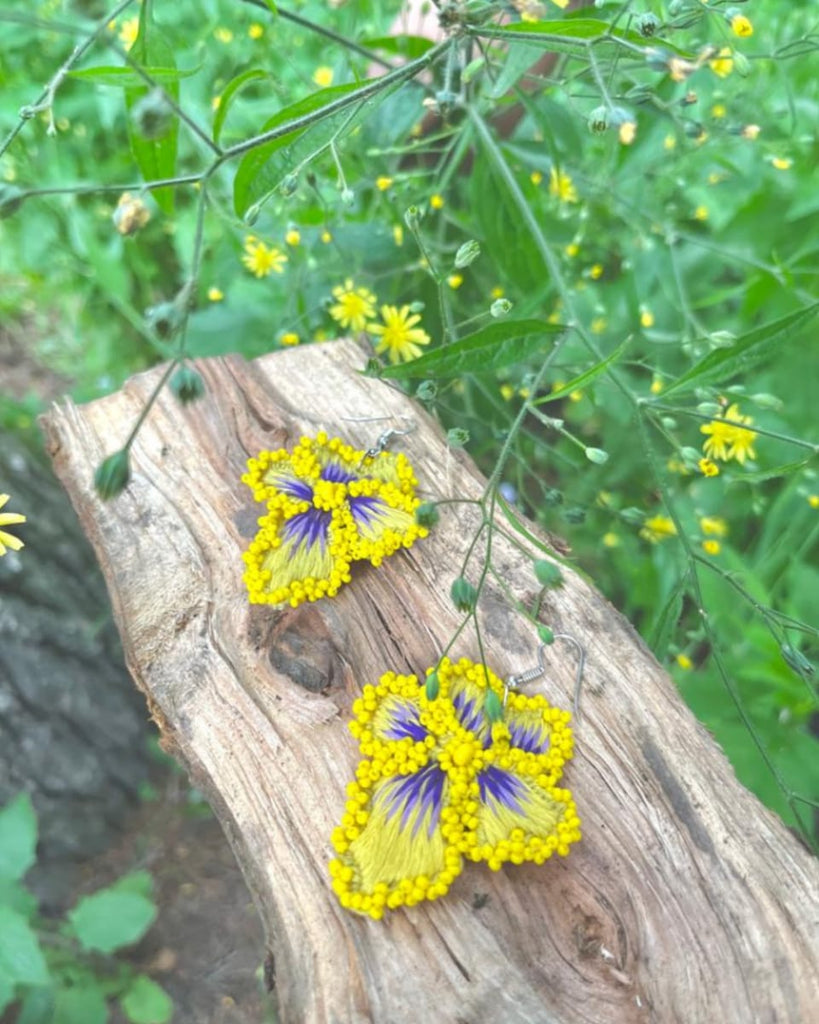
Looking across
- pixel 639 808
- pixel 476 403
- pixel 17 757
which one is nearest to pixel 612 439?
pixel 476 403

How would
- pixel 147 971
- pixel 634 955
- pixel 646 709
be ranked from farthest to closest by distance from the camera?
pixel 147 971 → pixel 646 709 → pixel 634 955

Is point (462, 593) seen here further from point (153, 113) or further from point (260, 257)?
point (260, 257)

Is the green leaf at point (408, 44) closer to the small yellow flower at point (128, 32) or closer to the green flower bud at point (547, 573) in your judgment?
the small yellow flower at point (128, 32)

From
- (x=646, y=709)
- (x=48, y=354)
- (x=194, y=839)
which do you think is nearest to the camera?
(x=646, y=709)

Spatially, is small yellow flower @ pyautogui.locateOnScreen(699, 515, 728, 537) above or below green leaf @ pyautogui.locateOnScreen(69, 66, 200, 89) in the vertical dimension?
below

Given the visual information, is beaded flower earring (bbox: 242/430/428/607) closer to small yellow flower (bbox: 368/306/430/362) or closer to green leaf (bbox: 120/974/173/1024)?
small yellow flower (bbox: 368/306/430/362)

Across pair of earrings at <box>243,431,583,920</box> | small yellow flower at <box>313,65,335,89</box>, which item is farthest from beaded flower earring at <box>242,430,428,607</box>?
small yellow flower at <box>313,65,335,89</box>

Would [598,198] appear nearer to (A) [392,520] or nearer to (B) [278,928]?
(A) [392,520]

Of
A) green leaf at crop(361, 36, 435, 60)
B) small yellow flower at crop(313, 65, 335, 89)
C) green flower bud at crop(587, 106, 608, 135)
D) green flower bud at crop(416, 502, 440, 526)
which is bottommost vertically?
green flower bud at crop(416, 502, 440, 526)
